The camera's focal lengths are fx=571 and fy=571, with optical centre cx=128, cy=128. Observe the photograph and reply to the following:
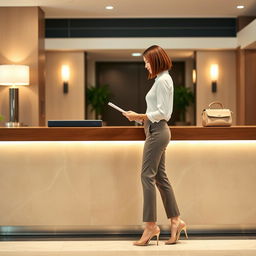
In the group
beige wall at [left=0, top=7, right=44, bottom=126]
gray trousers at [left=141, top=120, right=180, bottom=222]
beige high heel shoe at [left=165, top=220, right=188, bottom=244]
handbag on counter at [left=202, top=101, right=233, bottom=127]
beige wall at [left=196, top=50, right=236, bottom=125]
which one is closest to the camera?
gray trousers at [left=141, top=120, right=180, bottom=222]

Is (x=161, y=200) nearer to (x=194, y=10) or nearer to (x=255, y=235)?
(x=255, y=235)

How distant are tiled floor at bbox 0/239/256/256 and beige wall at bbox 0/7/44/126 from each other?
183 inches

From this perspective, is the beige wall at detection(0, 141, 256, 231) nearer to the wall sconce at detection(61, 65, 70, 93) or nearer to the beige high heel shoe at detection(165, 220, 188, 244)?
the beige high heel shoe at detection(165, 220, 188, 244)

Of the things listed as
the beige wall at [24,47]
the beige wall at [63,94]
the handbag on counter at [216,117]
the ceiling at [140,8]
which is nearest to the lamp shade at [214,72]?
the ceiling at [140,8]

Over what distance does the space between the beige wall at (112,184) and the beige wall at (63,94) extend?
6.18 metres

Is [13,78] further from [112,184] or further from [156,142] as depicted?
[156,142]

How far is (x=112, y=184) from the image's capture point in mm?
5070

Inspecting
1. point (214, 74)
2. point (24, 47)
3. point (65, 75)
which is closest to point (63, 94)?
point (65, 75)

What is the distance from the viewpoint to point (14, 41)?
9.14 metres

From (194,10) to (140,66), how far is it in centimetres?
387

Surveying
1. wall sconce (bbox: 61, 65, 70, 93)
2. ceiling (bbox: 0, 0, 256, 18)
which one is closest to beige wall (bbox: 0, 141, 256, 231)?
ceiling (bbox: 0, 0, 256, 18)

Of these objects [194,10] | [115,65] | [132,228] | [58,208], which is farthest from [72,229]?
[115,65]

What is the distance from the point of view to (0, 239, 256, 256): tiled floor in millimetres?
4496

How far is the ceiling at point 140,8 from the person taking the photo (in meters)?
9.16
